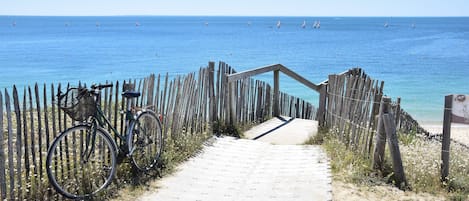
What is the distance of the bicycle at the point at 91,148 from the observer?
514cm

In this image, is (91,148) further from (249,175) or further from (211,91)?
(211,91)

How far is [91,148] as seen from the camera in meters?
5.52

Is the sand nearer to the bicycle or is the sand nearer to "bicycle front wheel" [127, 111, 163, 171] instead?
"bicycle front wheel" [127, 111, 163, 171]

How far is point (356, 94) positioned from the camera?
24.3 ft

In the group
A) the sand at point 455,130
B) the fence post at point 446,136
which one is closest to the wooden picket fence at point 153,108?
the fence post at point 446,136

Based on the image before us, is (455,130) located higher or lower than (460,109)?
lower

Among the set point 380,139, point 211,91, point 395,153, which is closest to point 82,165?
point 211,91

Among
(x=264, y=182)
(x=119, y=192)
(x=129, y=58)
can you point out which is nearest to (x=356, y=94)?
(x=264, y=182)

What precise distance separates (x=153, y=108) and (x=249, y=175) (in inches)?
65.7

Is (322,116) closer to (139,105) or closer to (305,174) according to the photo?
(305,174)

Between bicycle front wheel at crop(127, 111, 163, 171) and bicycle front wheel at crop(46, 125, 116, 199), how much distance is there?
0.36 metres

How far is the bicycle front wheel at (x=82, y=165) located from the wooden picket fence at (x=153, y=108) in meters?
0.15

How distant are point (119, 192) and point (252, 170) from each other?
6.51 feet

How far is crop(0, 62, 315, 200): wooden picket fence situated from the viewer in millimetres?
4855
